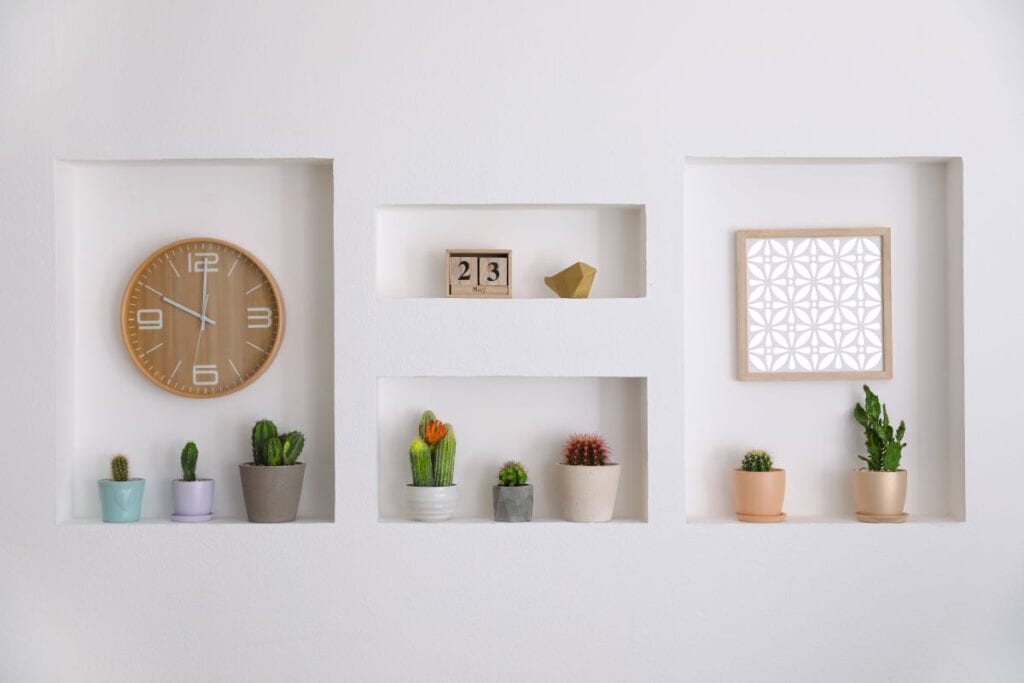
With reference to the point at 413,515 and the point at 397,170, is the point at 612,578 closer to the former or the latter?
the point at 413,515

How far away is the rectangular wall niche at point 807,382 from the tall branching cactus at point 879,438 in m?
0.10

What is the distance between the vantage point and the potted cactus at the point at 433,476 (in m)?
3.42

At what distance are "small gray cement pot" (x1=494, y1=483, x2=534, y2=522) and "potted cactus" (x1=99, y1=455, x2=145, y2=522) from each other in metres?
1.13

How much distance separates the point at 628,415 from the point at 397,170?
1.09m

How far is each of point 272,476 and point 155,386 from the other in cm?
52

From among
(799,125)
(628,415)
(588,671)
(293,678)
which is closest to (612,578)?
(588,671)

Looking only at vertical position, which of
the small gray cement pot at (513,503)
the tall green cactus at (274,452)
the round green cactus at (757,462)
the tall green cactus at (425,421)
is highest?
the tall green cactus at (425,421)

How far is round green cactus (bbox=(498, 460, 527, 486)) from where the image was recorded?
344 cm

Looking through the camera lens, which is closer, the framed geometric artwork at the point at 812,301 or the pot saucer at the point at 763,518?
the pot saucer at the point at 763,518

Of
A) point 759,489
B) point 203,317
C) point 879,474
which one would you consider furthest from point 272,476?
point 879,474

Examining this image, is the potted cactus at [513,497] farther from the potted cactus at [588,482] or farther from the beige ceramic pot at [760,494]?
the beige ceramic pot at [760,494]

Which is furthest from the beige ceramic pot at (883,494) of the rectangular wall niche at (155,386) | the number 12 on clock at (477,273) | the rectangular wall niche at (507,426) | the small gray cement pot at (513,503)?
the rectangular wall niche at (155,386)

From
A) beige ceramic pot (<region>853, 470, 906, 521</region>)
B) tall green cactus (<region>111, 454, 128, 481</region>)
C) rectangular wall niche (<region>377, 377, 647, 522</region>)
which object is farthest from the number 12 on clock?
beige ceramic pot (<region>853, 470, 906, 521</region>)

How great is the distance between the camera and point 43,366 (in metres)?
3.42
